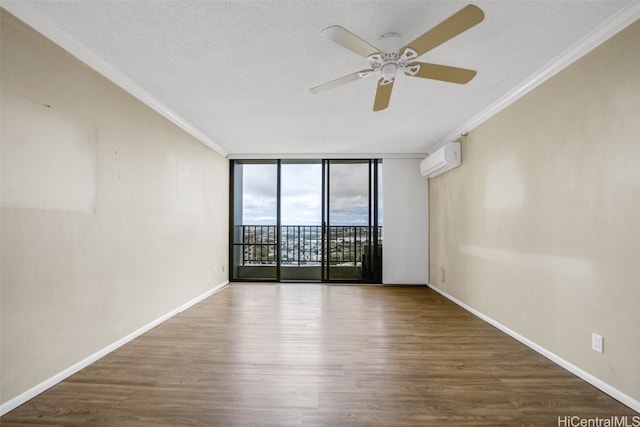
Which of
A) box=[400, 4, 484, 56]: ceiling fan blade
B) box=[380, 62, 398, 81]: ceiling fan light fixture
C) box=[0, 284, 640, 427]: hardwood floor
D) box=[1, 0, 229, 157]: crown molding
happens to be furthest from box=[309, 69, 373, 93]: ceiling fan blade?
box=[0, 284, 640, 427]: hardwood floor

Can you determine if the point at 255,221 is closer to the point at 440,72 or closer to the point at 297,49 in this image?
the point at 297,49

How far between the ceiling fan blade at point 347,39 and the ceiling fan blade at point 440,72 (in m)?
A: 0.38

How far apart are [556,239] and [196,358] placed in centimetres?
308

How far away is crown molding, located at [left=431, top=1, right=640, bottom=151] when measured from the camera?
6.13 ft

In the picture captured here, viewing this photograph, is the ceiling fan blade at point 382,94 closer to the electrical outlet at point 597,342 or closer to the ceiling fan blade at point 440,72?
the ceiling fan blade at point 440,72

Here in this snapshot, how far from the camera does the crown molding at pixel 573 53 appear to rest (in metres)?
1.87

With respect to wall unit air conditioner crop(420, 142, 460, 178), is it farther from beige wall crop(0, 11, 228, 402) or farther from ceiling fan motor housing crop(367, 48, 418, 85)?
beige wall crop(0, 11, 228, 402)

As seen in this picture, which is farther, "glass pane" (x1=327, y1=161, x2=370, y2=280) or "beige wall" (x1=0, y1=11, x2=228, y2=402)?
"glass pane" (x1=327, y1=161, x2=370, y2=280)

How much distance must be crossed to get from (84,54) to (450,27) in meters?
2.57

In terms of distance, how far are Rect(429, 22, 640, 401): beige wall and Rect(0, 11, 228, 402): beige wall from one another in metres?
3.70

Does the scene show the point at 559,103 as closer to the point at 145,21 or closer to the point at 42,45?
the point at 145,21

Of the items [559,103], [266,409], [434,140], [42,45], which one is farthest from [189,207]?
[559,103]

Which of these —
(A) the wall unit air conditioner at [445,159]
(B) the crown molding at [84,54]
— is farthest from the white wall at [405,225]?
(B) the crown molding at [84,54]

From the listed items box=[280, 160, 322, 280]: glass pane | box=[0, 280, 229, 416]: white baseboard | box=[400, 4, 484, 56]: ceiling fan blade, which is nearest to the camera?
box=[400, 4, 484, 56]: ceiling fan blade
